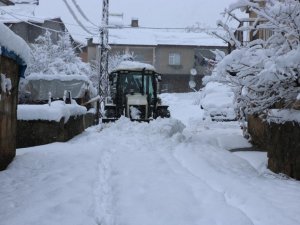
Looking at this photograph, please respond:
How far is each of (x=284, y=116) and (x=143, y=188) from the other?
3.14 metres

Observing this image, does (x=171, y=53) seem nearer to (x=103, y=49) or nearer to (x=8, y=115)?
(x=103, y=49)

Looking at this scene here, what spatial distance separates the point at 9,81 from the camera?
331 inches

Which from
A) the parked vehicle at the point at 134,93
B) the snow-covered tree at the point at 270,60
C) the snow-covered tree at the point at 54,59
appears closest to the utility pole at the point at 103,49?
the parked vehicle at the point at 134,93

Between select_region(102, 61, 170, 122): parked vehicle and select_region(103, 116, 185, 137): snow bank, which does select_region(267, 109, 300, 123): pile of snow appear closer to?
select_region(103, 116, 185, 137): snow bank

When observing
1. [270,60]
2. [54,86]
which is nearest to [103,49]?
[54,86]

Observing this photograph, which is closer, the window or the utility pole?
the utility pole

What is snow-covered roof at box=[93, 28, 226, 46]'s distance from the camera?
2082 inches

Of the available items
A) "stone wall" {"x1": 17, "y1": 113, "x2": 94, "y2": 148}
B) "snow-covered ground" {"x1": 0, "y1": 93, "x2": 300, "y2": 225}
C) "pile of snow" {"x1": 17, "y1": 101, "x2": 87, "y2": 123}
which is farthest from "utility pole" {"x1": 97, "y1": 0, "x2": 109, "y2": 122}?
"snow-covered ground" {"x1": 0, "y1": 93, "x2": 300, "y2": 225}

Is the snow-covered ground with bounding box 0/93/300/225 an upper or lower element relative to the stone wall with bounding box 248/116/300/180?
lower

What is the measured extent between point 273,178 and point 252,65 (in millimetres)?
2188

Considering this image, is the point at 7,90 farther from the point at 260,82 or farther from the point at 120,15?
the point at 120,15

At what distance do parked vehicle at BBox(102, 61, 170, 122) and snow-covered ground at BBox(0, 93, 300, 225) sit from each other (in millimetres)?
7045

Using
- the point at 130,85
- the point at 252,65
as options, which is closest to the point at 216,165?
the point at 252,65

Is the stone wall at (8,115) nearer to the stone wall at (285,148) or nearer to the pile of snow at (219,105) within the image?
the stone wall at (285,148)
